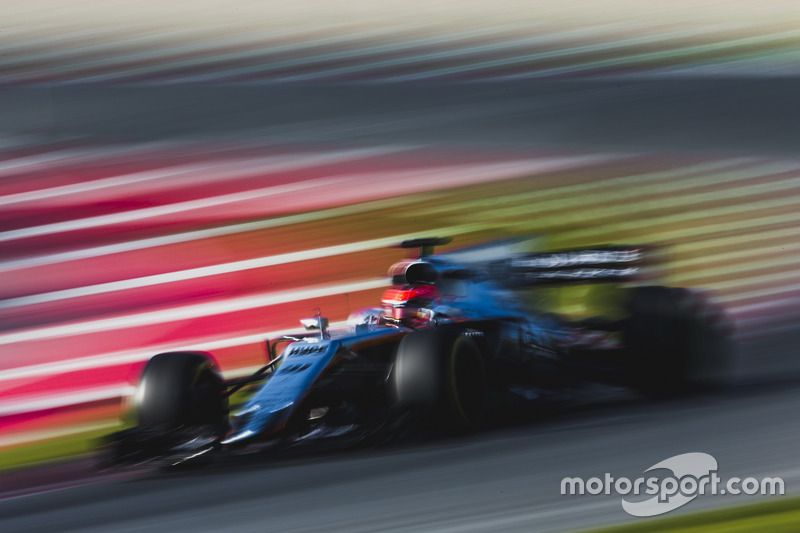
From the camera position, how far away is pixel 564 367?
20.9ft

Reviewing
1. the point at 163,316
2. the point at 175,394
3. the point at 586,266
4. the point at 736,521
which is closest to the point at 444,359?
the point at 175,394

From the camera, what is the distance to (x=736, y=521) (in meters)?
3.76

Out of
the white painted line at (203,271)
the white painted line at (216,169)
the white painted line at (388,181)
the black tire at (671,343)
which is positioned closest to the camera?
the black tire at (671,343)

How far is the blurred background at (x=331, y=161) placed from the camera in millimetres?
8148

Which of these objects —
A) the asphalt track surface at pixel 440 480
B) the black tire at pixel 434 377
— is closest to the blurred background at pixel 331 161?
the asphalt track surface at pixel 440 480

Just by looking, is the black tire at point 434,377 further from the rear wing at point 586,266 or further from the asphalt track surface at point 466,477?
the rear wing at point 586,266

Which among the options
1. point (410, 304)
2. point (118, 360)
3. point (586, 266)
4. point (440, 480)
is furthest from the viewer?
point (118, 360)

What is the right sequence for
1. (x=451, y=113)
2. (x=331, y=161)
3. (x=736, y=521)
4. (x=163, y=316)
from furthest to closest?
(x=451, y=113), (x=331, y=161), (x=163, y=316), (x=736, y=521)

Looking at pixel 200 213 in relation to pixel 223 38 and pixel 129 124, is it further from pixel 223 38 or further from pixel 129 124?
pixel 223 38

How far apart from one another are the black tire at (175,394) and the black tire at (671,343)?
8.23ft

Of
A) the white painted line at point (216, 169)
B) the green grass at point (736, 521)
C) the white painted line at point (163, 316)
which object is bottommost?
the green grass at point (736, 521)

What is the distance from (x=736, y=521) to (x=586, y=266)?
3.29 metres

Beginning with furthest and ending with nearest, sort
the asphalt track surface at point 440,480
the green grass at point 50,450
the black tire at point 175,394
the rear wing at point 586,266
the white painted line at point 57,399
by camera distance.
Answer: the white painted line at point 57,399 → the rear wing at point 586,266 → the green grass at point 50,450 → the black tire at point 175,394 → the asphalt track surface at point 440,480

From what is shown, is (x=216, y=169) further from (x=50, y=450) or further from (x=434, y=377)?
(x=434, y=377)
